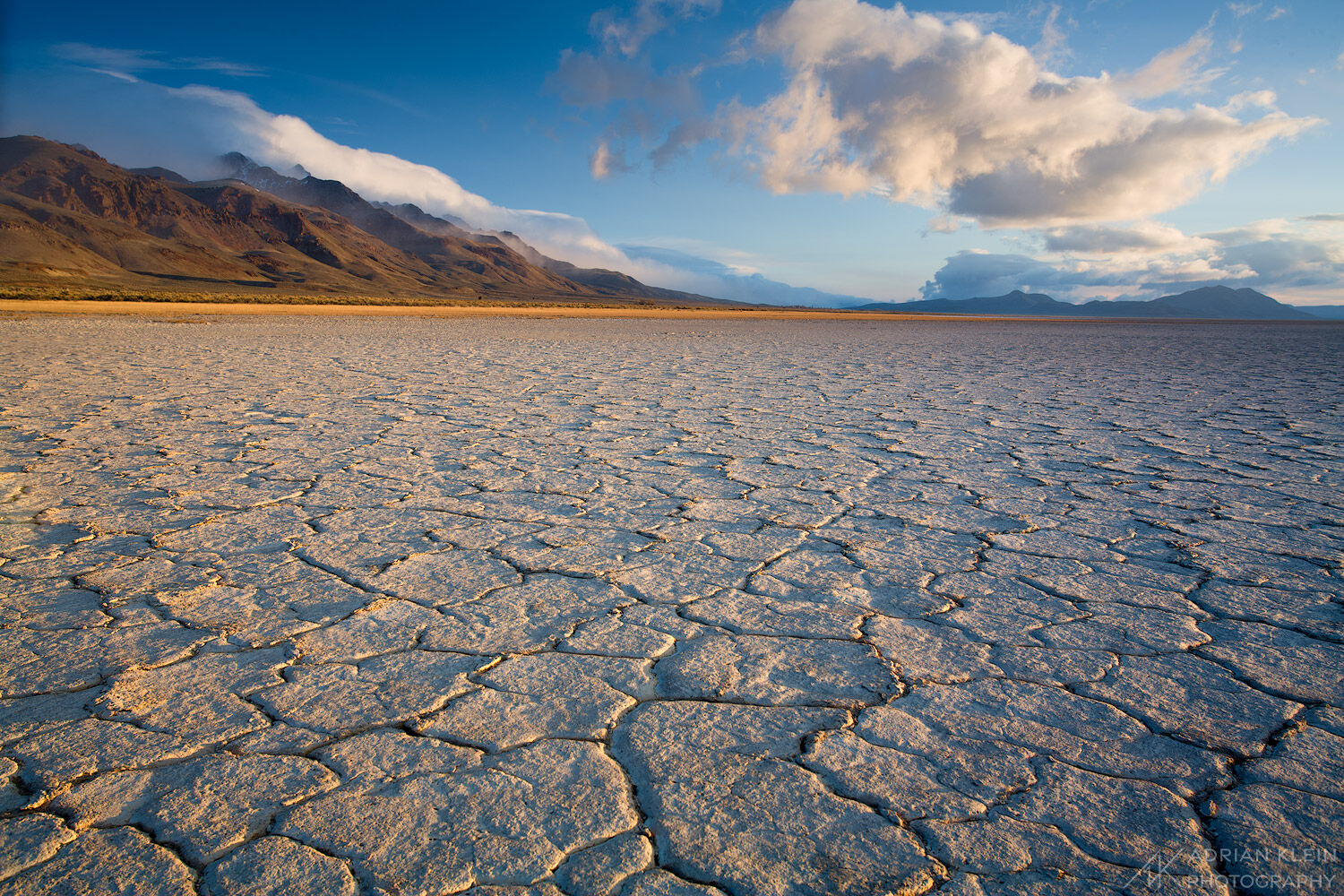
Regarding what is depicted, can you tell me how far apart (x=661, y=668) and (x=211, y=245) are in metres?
124

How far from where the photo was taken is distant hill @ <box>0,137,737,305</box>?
222ft

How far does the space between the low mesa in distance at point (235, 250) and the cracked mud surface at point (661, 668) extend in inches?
1136

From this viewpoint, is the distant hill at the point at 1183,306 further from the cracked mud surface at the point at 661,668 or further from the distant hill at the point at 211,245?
the cracked mud surface at the point at 661,668

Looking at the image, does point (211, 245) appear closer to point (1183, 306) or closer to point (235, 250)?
point (235, 250)

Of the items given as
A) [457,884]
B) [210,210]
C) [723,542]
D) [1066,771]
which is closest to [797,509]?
[723,542]

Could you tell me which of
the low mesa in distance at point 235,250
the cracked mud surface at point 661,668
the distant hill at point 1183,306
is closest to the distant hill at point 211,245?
the low mesa in distance at point 235,250

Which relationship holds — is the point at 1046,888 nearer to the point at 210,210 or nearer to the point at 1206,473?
the point at 1206,473

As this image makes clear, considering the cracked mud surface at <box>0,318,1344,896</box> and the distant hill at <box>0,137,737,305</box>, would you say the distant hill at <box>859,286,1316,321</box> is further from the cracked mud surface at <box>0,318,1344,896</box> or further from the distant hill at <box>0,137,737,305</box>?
the cracked mud surface at <box>0,318,1344,896</box>

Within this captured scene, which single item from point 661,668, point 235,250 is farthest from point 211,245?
point 661,668

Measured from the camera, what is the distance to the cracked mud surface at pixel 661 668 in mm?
1046

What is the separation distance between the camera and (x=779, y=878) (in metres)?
1.00

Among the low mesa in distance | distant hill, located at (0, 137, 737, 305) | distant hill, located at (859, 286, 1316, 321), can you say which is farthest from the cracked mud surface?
distant hill, located at (859, 286, 1316, 321)

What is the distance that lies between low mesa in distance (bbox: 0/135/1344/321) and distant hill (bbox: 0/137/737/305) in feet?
0.87

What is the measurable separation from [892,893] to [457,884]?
628 millimetres
